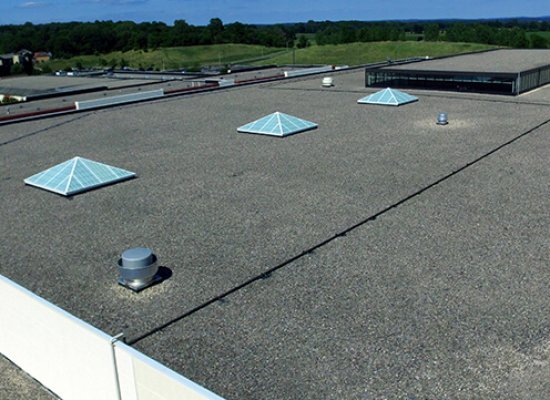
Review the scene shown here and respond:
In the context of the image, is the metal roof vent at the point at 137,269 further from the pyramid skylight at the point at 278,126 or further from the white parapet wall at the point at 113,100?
the white parapet wall at the point at 113,100

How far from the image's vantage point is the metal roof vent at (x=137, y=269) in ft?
42.6

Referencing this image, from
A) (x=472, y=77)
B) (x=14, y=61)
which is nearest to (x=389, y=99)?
(x=472, y=77)

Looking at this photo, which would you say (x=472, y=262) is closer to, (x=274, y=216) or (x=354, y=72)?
(x=274, y=216)

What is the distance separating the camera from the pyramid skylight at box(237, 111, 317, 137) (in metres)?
29.7

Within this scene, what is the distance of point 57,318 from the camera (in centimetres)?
1051

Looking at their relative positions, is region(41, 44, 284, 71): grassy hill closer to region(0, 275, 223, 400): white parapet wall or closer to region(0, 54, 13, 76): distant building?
region(0, 54, 13, 76): distant building

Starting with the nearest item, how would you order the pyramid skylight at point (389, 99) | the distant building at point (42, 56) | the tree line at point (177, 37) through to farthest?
1. the pyramid skylight at point (389, 99)
2. the tree line at point (177, 37)
3. the distant building at point (42, 56)

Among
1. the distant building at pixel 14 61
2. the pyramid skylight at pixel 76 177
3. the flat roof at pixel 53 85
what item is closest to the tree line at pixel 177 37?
the distant building at pixel 14 61

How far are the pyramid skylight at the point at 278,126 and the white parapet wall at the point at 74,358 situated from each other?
1971 cm

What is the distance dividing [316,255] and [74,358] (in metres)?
7.05

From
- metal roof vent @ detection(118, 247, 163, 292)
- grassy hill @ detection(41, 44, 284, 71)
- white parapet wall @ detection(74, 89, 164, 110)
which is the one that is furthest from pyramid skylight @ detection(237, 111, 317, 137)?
grassy hill @ detection(41, 44, 284, 71)

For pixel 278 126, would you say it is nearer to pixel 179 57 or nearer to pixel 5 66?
pixel 5 66

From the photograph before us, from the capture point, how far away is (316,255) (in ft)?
48.4

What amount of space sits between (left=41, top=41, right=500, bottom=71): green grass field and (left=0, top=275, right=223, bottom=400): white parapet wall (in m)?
94.7
